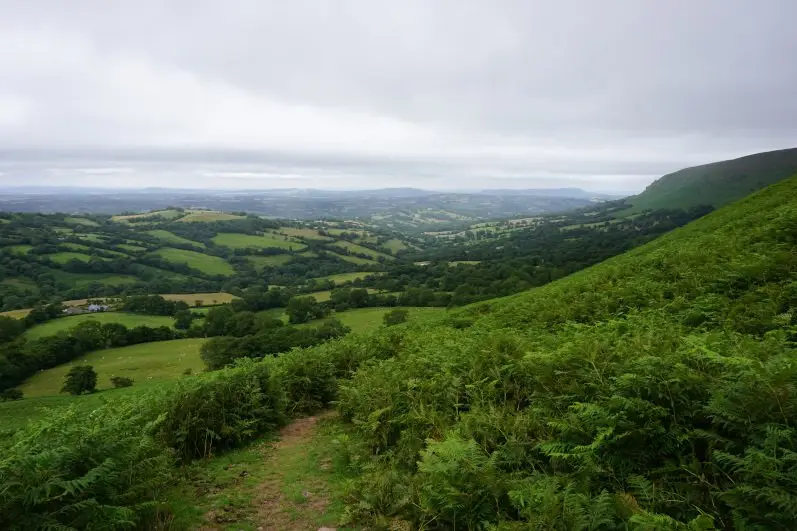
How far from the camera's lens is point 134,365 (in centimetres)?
5328

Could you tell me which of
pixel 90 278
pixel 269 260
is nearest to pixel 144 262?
pixel 90 278

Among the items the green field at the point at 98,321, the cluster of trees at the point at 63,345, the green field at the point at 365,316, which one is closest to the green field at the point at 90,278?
the green field at the point at 98,321

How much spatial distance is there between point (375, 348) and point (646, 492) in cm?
1182

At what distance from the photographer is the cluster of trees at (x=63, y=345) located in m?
52.9

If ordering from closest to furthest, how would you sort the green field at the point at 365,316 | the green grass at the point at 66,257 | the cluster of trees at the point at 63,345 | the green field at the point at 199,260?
the cluster of trees at the point at 63,345 < the green field at the point at 365,316 < the green grass at the point at 66,257 < the green field at the point at 199,260

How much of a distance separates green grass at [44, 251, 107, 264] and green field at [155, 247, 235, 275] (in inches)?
879

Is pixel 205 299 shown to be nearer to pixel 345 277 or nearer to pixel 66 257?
pixel 345 277

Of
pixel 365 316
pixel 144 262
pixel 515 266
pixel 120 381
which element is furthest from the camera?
pixel 144 262

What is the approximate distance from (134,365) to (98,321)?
99.5ft

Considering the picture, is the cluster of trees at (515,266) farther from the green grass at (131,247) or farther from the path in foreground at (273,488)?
the green grass at (131,247)

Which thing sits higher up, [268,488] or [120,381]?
[268,488]

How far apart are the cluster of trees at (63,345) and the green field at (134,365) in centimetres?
157

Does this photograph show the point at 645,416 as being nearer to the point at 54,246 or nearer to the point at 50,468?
the point at 50,468

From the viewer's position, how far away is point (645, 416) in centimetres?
530
